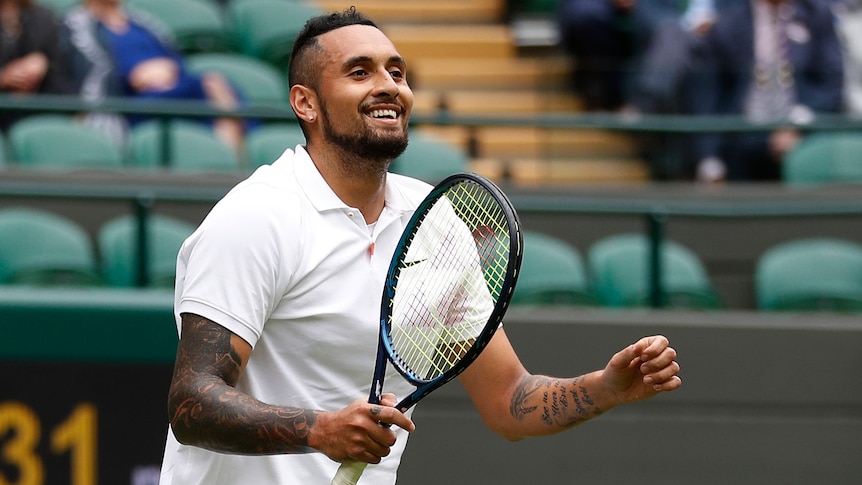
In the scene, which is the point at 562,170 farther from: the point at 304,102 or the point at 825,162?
the point at 304,102

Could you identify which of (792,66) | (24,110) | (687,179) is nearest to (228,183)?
(24,110)

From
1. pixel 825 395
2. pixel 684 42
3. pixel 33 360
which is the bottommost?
pixel 825 395

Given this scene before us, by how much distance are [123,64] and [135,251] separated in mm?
2066

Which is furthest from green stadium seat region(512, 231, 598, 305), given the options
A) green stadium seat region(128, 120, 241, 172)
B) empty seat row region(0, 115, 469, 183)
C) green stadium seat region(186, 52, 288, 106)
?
green stadium seat region(186, 52, 288, 106)

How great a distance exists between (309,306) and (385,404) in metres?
0.34

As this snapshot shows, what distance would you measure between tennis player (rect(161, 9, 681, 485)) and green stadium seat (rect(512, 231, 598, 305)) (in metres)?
2.57

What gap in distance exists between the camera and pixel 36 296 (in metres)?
5.05

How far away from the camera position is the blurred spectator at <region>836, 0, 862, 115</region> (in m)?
8.45

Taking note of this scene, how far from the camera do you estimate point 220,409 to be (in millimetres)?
2598

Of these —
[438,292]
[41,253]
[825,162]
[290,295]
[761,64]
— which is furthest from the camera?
[761,64]

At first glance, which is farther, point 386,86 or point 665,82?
point 665,82

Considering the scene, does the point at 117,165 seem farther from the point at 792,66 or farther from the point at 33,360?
the point at 792,66

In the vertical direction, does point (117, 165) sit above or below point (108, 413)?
above

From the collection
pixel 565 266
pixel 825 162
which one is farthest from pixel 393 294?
pixel 825 162
